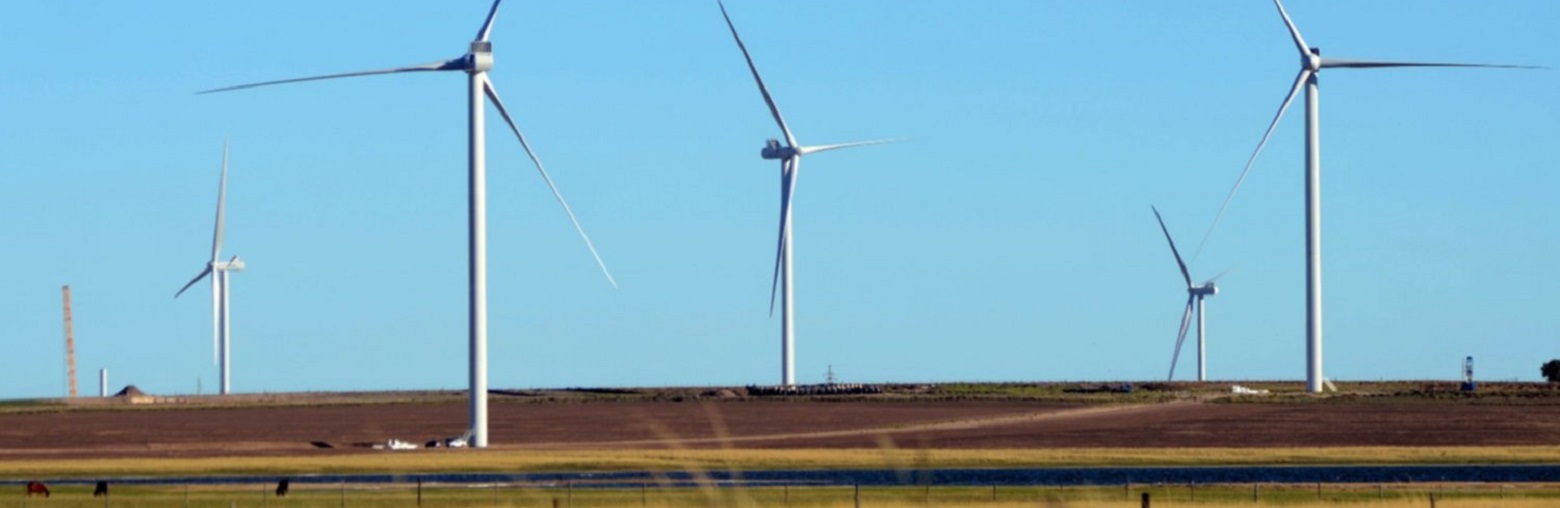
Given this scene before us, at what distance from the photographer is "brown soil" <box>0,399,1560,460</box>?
109 meters

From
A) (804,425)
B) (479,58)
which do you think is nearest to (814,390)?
(804,425)

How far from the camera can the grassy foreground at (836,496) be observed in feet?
214

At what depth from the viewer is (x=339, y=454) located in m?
104

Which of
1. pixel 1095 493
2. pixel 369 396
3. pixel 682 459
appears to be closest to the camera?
pixel 1095 493

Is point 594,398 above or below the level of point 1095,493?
above

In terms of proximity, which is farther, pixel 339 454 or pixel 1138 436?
pixel 1138 436

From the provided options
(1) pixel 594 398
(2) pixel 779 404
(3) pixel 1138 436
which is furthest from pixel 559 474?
(1) pixel 594 398

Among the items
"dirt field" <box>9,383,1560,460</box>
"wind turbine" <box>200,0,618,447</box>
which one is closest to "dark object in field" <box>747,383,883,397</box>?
"dirt field" <box>9,383,1560,460</box>

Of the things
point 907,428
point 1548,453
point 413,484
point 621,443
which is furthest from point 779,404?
point 413,484

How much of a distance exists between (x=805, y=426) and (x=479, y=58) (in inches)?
1229

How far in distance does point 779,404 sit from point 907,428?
1409 inches

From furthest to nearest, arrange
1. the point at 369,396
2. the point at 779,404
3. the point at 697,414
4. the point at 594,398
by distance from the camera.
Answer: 1. the point at 369,396
2. the point at 594,398
3. the point at 779,404
4. the point at 697,414

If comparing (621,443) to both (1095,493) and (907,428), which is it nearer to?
(907,428)

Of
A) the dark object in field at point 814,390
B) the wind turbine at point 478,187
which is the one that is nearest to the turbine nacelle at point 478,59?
the wind turbine at point 478,187
